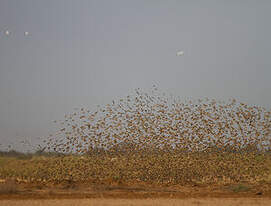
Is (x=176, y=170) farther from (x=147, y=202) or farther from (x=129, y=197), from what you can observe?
(x=147, y=202)

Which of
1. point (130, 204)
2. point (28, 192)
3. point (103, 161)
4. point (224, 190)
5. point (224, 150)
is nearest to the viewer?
point (130, 204)

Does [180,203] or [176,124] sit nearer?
[180,203]

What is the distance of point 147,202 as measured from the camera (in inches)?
419

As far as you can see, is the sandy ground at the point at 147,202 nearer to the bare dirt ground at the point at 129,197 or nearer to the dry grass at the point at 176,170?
the bare dirt ground at the point at 129,197

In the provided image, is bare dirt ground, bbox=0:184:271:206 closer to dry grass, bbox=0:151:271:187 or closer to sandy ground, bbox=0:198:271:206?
sandy ground, bbox=0:198:271:206

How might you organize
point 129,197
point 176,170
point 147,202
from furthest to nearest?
point 176,170 → point 129,197 → point 147,202

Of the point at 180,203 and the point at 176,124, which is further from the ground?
the point at 176,124

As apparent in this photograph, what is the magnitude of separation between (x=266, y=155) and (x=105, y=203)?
9.07 m

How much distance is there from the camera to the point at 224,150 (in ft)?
52.3

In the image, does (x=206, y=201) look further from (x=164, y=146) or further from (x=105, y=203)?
(x=164, y=146)

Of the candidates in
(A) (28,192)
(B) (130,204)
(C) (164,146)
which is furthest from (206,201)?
(A) (28,192)

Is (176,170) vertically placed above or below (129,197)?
above

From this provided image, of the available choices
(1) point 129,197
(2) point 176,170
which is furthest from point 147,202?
A: (2) point 176,170

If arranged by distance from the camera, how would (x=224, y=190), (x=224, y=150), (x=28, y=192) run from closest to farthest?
(x=28, y=192) < (x=224, y=190) < (x=224, y=150)
